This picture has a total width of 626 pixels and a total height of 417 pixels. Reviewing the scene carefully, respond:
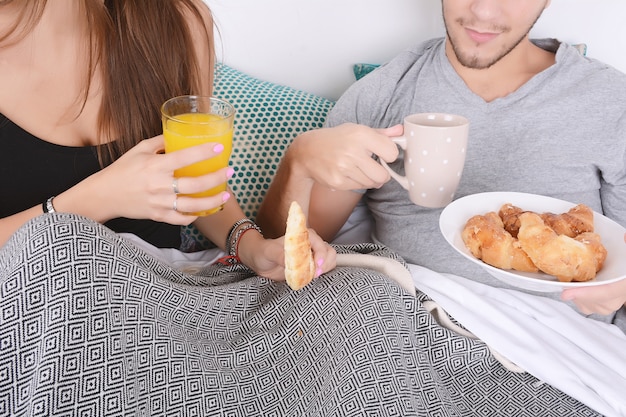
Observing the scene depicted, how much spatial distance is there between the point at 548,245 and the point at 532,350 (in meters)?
0.30

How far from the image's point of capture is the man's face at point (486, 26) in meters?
1.36

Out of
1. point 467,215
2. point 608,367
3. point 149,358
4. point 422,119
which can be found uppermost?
point 422,119

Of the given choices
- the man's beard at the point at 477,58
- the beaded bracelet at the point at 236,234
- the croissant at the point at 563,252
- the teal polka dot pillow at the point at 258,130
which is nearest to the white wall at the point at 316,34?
the teal polka dot pillow at the point at 258,130

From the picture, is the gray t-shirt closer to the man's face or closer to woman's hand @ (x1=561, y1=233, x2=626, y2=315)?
the man's face

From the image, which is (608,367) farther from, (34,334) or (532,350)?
(34,334)

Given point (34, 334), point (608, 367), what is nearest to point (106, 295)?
point (34, 334)

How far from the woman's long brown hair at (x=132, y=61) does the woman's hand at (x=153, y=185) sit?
25 cm

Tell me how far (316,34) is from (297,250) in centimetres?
105

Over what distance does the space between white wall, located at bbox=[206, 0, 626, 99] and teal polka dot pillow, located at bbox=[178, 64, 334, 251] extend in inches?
7.8

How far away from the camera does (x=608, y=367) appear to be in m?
1.21

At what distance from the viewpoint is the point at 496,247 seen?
3.37 ft

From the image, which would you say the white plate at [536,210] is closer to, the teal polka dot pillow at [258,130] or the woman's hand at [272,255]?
the woman's hand at [272,255]

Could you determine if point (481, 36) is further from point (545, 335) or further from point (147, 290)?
point (147, 290)

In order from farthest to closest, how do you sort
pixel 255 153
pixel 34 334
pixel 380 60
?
pixel 380 60 < pixel 255 153 < pixel 34 334
